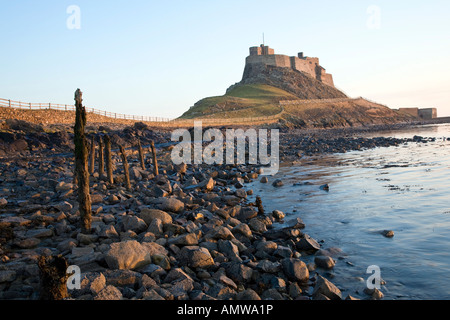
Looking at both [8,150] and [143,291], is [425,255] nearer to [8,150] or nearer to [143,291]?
[143,291]

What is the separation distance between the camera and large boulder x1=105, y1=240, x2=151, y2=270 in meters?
5.99

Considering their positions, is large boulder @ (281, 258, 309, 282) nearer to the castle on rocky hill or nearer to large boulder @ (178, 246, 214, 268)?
large boulder @ (178, 246, 214, 268)

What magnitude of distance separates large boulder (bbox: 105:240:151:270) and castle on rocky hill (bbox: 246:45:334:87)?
130121mm

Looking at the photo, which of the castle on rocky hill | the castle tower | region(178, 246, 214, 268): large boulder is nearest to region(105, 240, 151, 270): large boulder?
region(178, 246, 214, 268): large boulder

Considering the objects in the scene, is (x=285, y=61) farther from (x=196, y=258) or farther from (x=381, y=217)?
(x=196, y=258)

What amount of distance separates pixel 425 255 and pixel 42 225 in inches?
367

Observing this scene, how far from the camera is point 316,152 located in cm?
3138

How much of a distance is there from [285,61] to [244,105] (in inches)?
2044

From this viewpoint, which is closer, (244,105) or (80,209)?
(80,209)

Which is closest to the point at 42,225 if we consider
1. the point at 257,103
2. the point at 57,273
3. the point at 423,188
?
the point at 57,273

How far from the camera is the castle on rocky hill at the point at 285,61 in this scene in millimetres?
129625

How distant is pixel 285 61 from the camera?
5187 inches

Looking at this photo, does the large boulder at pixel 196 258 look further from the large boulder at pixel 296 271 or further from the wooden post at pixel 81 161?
the wooden post at pixel 81 161

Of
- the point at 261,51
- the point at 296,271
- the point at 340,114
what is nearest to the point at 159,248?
the point at 296,271
